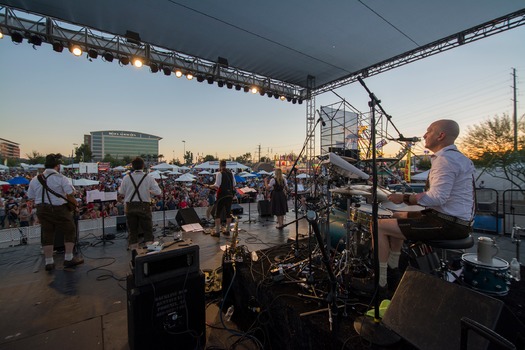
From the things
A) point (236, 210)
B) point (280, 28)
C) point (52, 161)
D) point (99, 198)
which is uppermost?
point (280, 28)

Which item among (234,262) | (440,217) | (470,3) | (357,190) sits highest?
→ (470,3)

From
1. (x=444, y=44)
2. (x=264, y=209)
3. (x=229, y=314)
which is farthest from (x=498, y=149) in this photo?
(x=229, y=314)

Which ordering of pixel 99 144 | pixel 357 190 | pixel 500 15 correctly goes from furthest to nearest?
pixel 99 144 → pixel 500 15 → pixel 357 190

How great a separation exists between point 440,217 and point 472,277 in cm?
98

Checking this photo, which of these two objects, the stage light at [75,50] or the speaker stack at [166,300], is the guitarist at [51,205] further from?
the stage light at [75,50]

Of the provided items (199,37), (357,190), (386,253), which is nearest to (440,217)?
(386,253)

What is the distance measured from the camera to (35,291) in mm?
3293

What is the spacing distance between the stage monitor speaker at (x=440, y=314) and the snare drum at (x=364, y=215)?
1003 mm

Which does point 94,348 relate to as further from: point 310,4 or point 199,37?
point 199,37

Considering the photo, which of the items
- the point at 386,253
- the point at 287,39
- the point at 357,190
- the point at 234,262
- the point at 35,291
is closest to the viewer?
the point at 386,253

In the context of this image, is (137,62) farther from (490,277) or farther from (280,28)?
(490,277)

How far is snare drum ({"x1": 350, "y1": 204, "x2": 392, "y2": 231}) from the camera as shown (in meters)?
2.73

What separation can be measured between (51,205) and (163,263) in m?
3.38

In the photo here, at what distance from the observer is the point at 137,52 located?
272 inches
